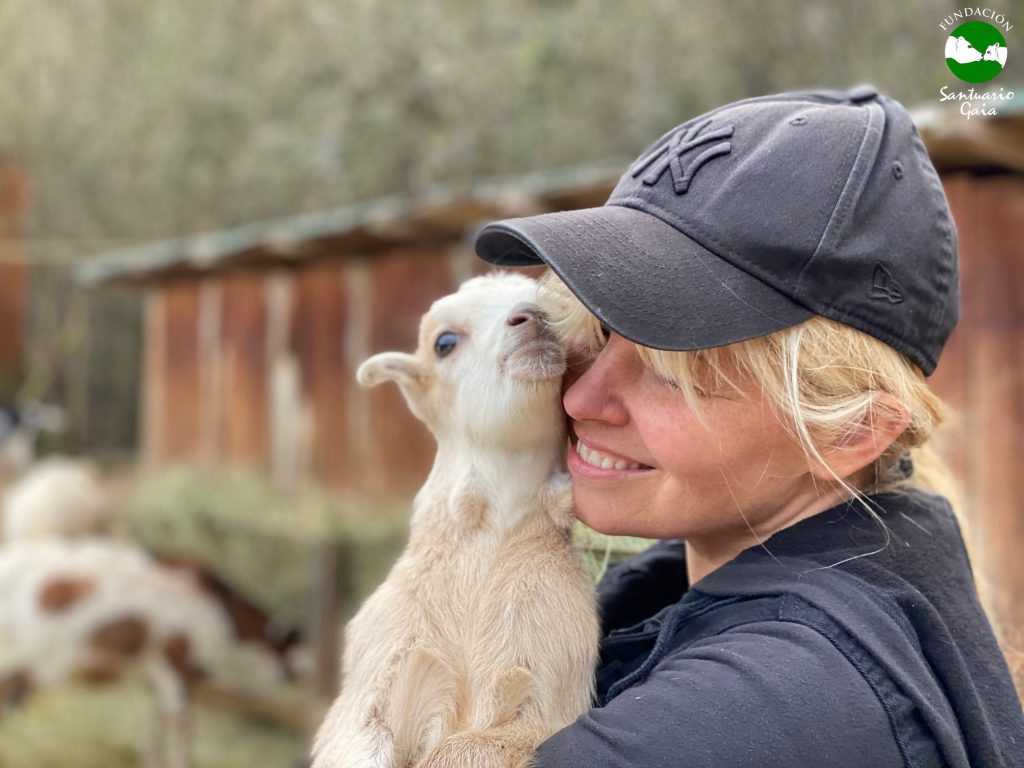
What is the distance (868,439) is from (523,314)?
602 mm

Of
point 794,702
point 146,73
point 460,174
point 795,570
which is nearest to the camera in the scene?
point 794,702

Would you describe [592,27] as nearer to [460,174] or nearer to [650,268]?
[460,174]

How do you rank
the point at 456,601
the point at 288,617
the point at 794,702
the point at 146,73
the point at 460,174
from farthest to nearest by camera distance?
the point at 146,73 → the point at 460,174 → the point at 288,617 → the point at 456,601 → the point at 794,702

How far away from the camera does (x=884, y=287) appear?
1307 millimetres

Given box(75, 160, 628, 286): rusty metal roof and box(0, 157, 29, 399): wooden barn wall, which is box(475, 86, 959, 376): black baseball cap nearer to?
box(75, 160, 628, 286): rusty metal roof

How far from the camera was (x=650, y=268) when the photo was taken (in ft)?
4.39

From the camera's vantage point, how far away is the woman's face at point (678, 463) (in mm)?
1361

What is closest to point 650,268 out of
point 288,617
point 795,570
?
point 795,570

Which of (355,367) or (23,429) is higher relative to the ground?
(355,367)

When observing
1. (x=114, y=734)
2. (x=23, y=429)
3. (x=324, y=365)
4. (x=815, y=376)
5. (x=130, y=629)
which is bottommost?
(x=114, y=734)

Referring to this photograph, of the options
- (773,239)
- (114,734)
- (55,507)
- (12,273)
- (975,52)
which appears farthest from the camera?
(12,273)

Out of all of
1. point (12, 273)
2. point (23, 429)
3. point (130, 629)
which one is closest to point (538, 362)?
point (130, 629)

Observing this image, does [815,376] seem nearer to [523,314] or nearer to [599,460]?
[599,460]

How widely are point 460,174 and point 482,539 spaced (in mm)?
6776
